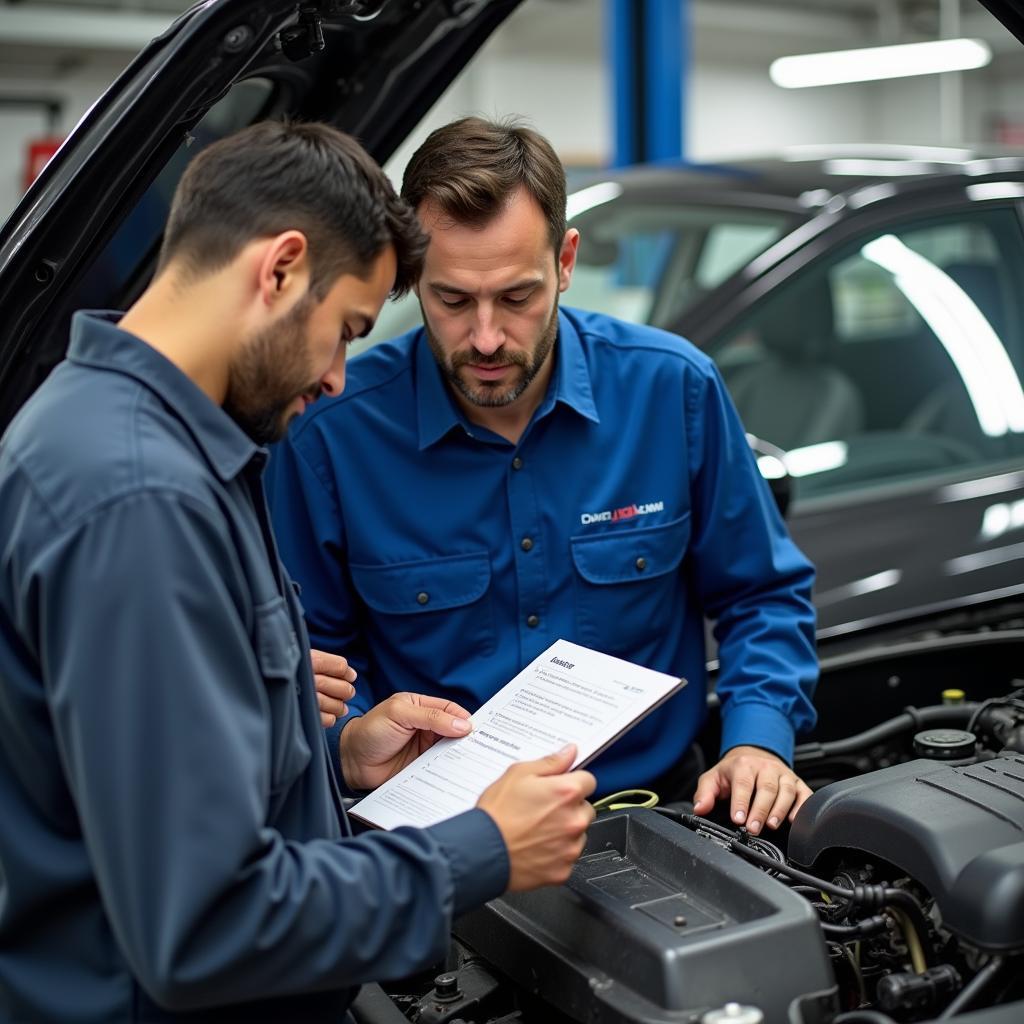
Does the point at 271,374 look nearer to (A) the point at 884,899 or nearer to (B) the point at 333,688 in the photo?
(B) the point at 333,688

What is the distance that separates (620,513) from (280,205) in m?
1.03

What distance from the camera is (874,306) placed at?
3.92 meters

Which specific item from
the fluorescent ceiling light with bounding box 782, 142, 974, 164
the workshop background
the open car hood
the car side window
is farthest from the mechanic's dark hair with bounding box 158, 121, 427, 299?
the workshop background

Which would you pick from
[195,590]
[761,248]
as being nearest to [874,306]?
[761,248]

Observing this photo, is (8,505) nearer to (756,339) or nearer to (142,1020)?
(142,1020)

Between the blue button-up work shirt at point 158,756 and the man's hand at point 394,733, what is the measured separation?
38cm

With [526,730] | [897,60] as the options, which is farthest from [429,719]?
[897,60]

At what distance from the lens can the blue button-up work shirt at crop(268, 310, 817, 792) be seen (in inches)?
86.2

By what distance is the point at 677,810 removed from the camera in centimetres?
197

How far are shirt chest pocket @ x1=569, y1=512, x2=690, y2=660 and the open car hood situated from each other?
2.69ft

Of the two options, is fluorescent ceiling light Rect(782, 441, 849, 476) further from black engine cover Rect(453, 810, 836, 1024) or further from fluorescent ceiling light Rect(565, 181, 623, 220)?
black engine cover Rect(453, 810, 836, 1024)

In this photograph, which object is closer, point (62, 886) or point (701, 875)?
point (62, 886)

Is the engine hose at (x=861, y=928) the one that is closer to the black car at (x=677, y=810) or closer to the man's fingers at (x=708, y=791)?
the black car at (x=677, y=810)

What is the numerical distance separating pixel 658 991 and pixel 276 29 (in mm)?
1264
